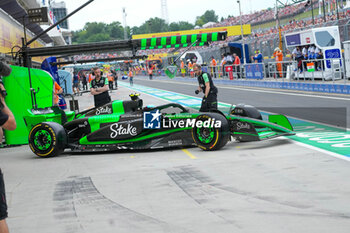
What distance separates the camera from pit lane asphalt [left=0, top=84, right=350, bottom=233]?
483 centimetres

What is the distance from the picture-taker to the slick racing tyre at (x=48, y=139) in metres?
9.86

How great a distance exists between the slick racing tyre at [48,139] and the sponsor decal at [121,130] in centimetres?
98

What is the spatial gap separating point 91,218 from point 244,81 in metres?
27.0

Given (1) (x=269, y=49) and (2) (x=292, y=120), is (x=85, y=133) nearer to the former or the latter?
Result: (2) (x=292, y=120)

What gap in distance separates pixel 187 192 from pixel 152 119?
3618mm

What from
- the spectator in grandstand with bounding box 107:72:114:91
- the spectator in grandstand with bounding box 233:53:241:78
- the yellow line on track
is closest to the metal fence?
the spectator in grandstand with bounding box 233:53:241:78

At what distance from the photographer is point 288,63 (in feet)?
85.8

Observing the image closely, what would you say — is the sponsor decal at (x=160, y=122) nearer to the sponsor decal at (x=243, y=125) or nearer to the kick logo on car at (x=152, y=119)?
the kick logo on car at (x=152, y=119)

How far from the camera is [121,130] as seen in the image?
9812 millimetres

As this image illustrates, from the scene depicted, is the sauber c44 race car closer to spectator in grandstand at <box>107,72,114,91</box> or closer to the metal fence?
the metal fence

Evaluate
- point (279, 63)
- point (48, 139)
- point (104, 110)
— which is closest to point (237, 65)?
point (279, 63)

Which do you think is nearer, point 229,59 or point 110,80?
point 229,59

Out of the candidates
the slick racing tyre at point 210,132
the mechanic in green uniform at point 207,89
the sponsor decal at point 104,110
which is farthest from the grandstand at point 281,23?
the slick racing tyre at point 210,132

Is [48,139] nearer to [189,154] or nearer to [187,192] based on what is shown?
[189,154]
